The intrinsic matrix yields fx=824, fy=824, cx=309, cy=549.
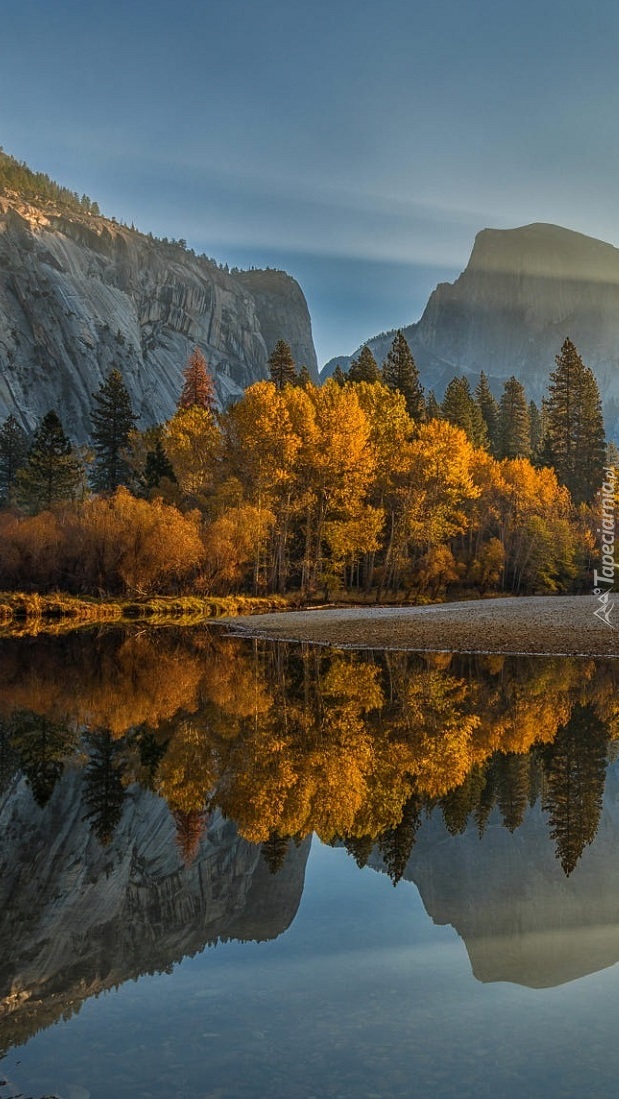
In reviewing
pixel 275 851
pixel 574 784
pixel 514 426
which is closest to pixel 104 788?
pixel 275 851

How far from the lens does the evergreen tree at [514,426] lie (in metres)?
85.4

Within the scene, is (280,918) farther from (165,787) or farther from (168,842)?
(165,787)

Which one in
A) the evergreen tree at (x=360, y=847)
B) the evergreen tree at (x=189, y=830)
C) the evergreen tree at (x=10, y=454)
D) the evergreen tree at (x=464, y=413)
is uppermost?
the evergreen tree at (x=464, y=413)

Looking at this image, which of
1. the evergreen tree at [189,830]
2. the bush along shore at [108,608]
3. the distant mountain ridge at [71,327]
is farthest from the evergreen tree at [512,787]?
the distant mountain ridge at [71,327]

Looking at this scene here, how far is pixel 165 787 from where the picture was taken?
10383 mm

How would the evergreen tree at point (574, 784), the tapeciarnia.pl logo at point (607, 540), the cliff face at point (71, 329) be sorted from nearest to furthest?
the evergreen tree at point (574, 784) < the tapeciarnia.pl logo at point (607, 540) < the cliff face at point (71, 329)

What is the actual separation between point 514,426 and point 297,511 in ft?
148

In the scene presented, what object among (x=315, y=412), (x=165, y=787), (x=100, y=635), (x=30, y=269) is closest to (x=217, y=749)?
(x=165, y=787)

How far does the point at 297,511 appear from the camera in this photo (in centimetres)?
4844

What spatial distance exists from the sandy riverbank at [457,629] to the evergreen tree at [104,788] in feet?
50.9

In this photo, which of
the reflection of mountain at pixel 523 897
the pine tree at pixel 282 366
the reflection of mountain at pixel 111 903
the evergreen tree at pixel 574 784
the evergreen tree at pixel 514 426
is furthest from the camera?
the evergreen tree at pixel 514 426

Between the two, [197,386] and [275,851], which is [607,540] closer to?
[197,386]

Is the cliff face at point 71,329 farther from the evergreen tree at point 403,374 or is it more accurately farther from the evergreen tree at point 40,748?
the evergreen tree at point 40,748

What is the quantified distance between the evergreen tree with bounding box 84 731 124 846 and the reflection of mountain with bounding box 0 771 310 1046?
14 centimetres
